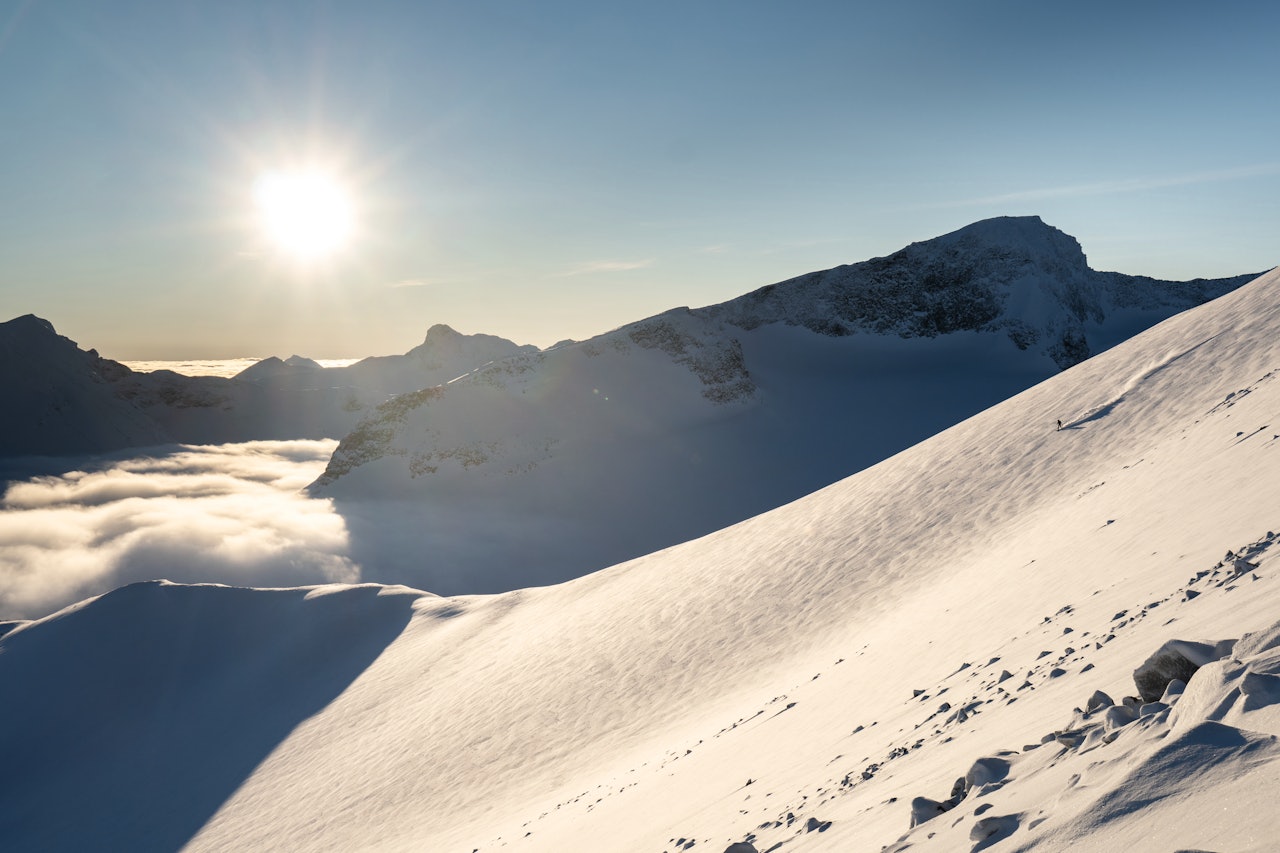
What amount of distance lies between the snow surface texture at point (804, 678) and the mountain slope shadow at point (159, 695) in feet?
0.39

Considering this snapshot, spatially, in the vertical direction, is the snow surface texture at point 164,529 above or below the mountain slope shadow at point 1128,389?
above

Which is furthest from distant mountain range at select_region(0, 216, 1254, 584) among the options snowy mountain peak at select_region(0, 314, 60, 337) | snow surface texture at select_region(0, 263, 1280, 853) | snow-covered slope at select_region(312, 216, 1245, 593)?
snowy mountain peak at select_region(0, 314, 60, 337)

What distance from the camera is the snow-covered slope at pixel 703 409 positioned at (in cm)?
5634

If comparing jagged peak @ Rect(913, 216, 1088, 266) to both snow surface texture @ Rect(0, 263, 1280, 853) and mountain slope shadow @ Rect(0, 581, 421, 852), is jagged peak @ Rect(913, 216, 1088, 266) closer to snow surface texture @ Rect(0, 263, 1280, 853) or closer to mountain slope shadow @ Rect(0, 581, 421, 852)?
snow surface texture @ Rect(0, 263, 1280, 853)

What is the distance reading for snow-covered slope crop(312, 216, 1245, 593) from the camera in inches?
2218

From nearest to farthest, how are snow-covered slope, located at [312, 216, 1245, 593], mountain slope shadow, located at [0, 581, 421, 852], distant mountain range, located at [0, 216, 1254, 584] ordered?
1. mountain slope shadow, located at [0, 581, 421, 852]
2. snow-covered slope, located at [312, 216, 1245, 593]
3. distant mountain range, located at [0, 216, 1254, 584]

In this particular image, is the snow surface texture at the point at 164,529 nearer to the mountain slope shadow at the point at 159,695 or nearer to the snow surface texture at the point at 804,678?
the mountain slope shadow at the point at 159,695

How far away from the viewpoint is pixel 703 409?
70625 millimetres

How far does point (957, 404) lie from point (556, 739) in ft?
227

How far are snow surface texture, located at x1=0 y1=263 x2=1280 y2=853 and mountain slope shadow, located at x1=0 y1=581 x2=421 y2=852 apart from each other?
118mm

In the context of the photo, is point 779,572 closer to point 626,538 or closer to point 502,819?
point 502,819

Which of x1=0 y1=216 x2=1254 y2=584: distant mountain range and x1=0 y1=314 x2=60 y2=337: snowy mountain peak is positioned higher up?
x1=0 y1=314 x2=60 y2=337: snowy mountain peak

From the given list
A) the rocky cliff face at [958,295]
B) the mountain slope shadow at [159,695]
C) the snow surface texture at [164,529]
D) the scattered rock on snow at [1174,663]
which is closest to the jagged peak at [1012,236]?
the rocky cliff face at [958,295]

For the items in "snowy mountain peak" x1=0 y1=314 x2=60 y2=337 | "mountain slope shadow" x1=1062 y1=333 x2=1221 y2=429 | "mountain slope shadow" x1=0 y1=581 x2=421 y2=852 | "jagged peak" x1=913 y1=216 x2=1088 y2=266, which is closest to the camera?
"mountain slope shadow" x1=1062 y1=333 x2=1221 y2=429
